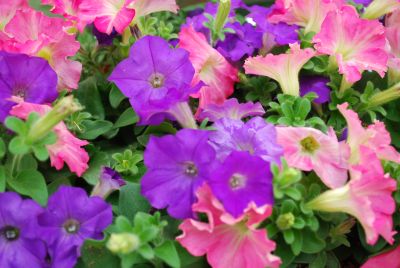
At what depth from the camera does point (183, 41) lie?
3.29ft

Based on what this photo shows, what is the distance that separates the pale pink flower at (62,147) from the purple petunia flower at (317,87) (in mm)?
424

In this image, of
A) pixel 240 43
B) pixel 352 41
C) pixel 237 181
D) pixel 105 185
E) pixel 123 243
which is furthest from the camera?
pixel 240 43

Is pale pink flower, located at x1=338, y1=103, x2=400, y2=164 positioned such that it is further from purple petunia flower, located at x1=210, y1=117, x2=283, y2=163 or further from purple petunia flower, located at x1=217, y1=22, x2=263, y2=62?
purple petunia flower, located at x1=217, y1=22, x2=263, y2=62

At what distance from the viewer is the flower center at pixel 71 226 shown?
0.80m

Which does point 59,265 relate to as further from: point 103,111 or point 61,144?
point 103,111

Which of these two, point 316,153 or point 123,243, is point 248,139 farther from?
point 123,243

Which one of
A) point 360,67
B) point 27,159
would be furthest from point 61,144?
point 360,67

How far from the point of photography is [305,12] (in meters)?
1.08

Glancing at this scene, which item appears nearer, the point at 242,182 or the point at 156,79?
the point at 242,182

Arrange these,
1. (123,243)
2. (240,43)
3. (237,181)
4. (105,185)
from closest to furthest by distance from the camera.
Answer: (123,243), (237,181), (105,185), (240,43)

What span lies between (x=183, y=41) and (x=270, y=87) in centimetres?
19

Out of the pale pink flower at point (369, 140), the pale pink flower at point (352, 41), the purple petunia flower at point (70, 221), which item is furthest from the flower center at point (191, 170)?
the pale pink flower at point (352, 41)

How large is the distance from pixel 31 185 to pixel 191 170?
0.81 ft

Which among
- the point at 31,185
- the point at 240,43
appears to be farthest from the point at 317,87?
the point at 31,185
